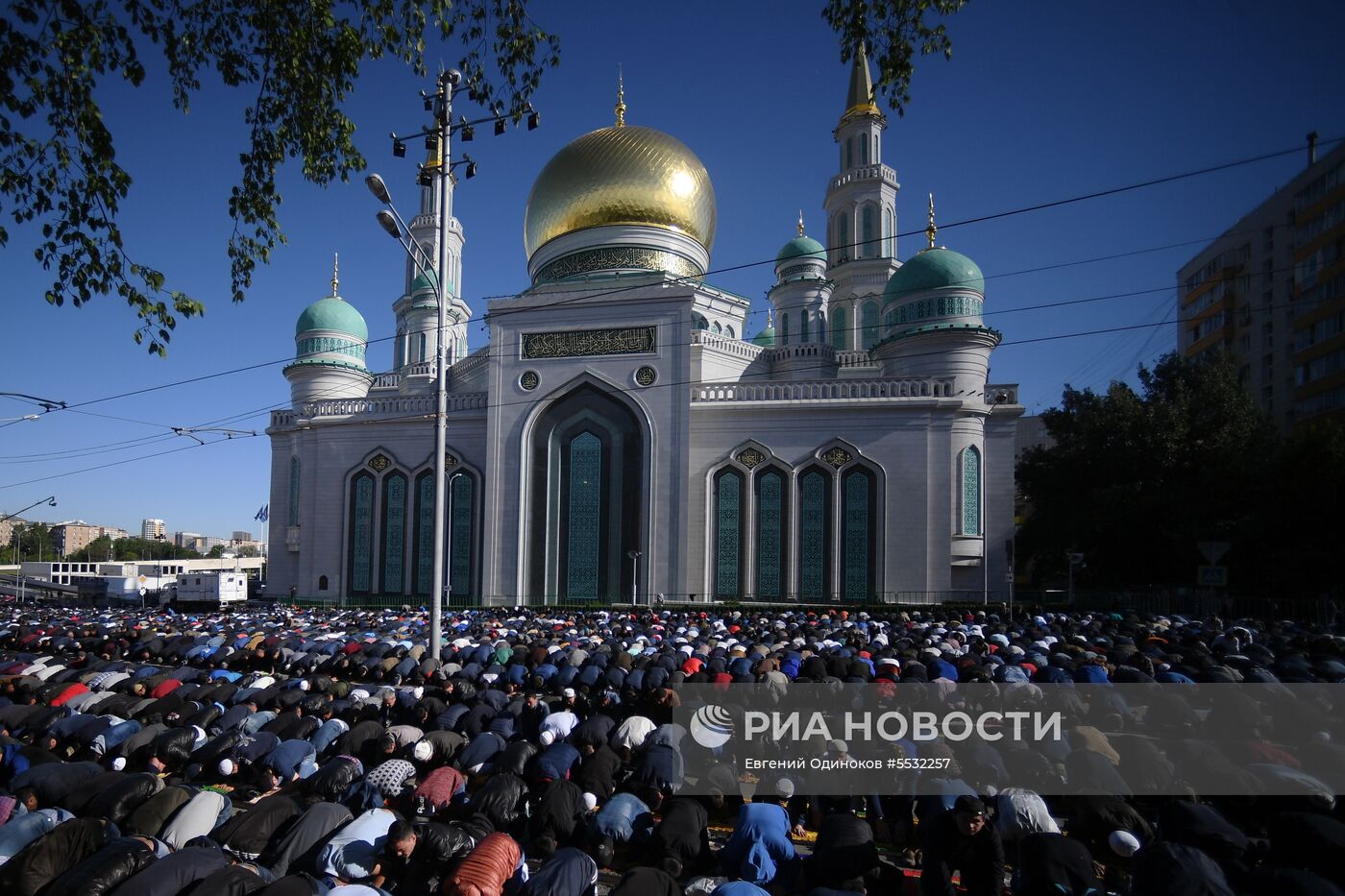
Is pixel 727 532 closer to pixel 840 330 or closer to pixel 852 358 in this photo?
pixel 852 358

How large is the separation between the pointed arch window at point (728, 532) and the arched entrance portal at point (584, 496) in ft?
7.35

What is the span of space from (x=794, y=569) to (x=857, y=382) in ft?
18.1

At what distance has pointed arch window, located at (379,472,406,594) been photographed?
84.4 ft

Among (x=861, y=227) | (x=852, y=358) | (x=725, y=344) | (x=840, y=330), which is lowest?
(x=852, y=358)

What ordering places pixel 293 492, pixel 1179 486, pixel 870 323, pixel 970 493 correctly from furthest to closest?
1. pixel 870 323
2. pixel 293 492
3. pixel 970 493
4. pixel 1179 486

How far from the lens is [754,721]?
8047 mm

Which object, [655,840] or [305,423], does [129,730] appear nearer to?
[655,840]

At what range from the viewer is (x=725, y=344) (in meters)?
25.9

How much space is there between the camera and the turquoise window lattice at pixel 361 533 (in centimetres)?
2608

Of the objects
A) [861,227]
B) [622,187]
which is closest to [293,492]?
[622,187]

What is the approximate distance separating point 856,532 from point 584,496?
25.9 feet

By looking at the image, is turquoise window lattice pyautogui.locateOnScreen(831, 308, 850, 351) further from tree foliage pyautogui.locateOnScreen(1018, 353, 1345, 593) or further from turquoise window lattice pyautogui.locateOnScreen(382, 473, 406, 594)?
turquoise window lattice pyautogui.locateOnScreen(382, 473, 406, 594)

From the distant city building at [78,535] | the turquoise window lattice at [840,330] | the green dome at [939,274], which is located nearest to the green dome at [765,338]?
the turquoise window lattice at [840,330]

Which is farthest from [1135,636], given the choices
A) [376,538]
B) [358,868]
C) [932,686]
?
[376,538]
